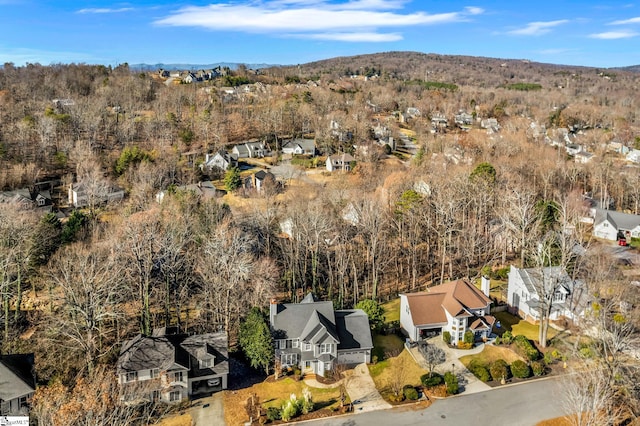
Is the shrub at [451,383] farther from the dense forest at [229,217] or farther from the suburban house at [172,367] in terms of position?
the suburban house at [172,367]

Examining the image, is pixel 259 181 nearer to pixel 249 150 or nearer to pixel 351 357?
pixel 249 150

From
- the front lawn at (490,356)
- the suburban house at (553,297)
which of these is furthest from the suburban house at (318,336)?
the suburban house at (553,297)

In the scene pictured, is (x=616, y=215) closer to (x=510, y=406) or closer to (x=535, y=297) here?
(x=535, y=297)

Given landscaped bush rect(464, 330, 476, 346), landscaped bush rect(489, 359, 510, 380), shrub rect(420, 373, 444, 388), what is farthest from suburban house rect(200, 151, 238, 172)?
landscaped bush rect(489, 359, 510, 380)

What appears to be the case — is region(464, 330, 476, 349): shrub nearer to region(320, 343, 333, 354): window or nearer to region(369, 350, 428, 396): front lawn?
region(369, 350, 428, 396): front lawn

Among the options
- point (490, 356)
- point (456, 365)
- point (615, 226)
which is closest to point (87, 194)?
point (456, 365)

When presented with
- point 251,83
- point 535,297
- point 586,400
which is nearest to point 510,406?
point 586,400

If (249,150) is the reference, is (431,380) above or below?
below
